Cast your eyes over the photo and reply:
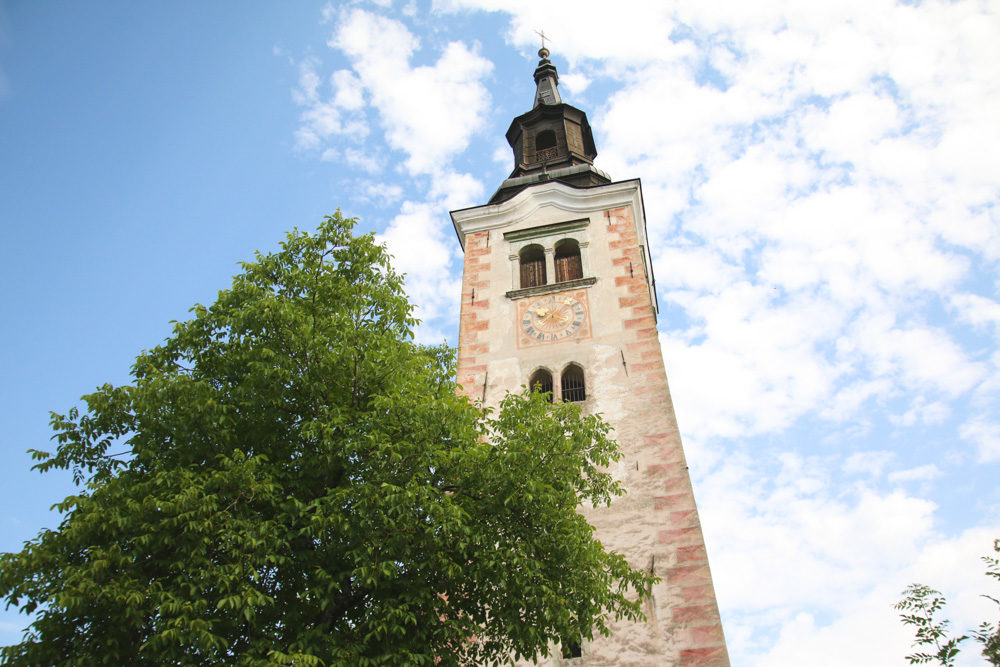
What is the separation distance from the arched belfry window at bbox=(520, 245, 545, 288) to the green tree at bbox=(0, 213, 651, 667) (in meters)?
8.94

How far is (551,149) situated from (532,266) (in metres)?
6.13

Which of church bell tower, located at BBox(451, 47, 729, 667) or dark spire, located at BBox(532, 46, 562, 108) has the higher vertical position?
dark spire, located at BBox(532, 46, 562, 108)

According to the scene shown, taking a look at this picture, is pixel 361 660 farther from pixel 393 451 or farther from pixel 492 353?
pixel 492 353

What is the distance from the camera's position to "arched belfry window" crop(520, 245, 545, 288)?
18938 mm

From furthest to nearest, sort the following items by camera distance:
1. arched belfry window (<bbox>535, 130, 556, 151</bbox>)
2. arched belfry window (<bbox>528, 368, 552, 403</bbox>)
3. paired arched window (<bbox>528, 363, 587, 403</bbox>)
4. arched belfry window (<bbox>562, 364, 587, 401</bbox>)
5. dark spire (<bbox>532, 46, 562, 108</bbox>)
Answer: dark spire (<bbox>532, 46, 562, 108</bbox>) < arched belfry window (<bbox>535, 130, 556, 151</bbox>) < arched belfry window (<bbox>528, 368, 552, 403</bbox>) < paired arched window (<bbox>528, 363, 587, 403</bbox>) < arched belfry window (<bbox>562, 364, 587, 401</bbox>)

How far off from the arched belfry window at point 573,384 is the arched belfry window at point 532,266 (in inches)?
117

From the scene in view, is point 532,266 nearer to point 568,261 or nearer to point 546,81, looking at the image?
point 568,261

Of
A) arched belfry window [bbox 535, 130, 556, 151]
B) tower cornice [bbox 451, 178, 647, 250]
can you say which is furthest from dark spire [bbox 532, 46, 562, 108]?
tower cornice [bbox 451, 178, 647, 250]

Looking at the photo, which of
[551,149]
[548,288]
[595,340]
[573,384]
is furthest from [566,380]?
[551,149]

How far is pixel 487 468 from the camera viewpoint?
8.80 m

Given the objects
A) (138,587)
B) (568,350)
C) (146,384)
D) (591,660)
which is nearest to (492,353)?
(568,350)

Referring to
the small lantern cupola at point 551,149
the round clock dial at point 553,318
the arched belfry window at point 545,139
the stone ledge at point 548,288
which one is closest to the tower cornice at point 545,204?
the small lantern cupola at point 551,149

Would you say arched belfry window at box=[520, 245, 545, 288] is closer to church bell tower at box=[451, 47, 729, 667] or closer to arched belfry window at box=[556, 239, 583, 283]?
church bell tower at box=[451, 47, 729, 667]

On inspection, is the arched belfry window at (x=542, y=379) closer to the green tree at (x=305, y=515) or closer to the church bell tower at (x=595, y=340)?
the church bell tower at (x=595, y=340)
